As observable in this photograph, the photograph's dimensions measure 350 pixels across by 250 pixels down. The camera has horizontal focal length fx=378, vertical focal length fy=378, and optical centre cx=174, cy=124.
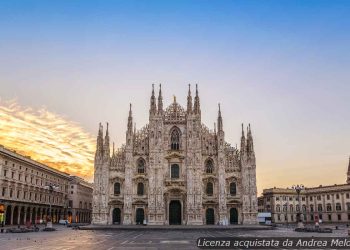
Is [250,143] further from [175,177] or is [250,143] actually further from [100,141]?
[100,141]

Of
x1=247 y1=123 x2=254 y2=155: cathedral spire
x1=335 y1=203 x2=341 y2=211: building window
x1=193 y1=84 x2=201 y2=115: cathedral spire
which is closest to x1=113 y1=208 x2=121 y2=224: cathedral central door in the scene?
x1=193 y1=84 x2=201 y2=115: cathedral spire

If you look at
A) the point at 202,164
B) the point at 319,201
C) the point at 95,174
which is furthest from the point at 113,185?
the point at 319,201

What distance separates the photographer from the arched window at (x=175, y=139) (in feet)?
229

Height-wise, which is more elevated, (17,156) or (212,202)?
(17,156)

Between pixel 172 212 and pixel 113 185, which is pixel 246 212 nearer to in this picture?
pixel 172 212

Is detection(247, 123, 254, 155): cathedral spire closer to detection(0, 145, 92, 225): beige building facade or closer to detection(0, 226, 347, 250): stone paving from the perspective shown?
detection(0, 226, 347, 250): stone paving

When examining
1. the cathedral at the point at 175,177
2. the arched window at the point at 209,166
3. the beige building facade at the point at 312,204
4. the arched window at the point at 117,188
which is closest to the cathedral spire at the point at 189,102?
the cathedral at the point at 175,177

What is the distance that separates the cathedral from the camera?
218 ft

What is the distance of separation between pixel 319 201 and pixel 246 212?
181 feet

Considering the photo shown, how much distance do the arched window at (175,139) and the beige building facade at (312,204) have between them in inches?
2028

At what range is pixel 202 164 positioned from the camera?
2702 inches

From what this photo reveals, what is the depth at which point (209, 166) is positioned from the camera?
228ft

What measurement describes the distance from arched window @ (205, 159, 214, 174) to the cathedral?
0.04 meters

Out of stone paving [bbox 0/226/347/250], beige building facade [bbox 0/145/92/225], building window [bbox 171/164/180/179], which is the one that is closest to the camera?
stone paving [bbox 0/226/347/250]
